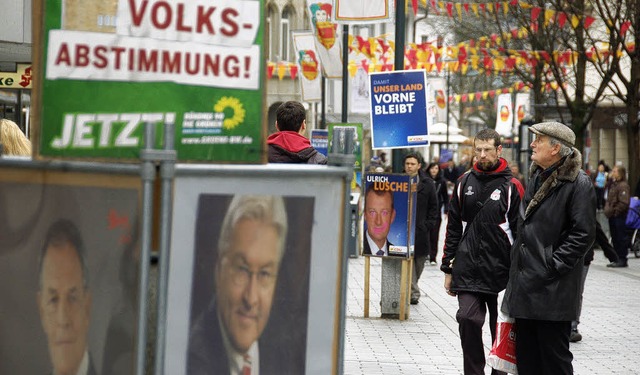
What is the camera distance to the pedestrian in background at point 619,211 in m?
23.1

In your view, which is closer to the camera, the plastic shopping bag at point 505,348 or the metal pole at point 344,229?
the metal pole at point 344,229

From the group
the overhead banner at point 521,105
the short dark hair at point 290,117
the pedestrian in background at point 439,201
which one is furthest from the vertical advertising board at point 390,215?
the overhead banner at point 521,105

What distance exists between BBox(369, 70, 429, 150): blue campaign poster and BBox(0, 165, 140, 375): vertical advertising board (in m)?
10.2

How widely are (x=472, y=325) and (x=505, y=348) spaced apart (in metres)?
0.62

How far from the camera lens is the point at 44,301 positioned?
3.74 metres

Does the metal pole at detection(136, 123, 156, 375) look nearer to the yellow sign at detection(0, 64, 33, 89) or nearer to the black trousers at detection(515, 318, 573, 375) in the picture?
the black trousers at detection(515, 318, 573, 375)

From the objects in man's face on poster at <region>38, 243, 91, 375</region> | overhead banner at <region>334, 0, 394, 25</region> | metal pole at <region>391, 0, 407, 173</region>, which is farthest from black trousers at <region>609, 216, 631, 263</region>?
man's face on poster at <region>38, 243, 91, 375</region>

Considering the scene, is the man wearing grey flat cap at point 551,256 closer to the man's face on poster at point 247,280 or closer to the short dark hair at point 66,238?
the man's face on poster at point 247,280

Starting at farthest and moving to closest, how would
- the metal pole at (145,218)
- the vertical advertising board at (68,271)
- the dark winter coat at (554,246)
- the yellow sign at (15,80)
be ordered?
1. the yellow sign at (15,80)
2. the dark winter coat at (554,246)
3. the vertical advertising board at (68,271)
4. the metal pole at (145,218)

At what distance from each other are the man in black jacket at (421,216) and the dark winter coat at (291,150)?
6.89 metres

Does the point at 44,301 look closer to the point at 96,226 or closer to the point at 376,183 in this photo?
the point at 96,226

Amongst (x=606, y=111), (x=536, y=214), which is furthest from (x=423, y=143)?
(x=606, y=111)

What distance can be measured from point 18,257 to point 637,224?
817 inches

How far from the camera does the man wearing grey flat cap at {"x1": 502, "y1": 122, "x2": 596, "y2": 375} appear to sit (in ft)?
23.3
